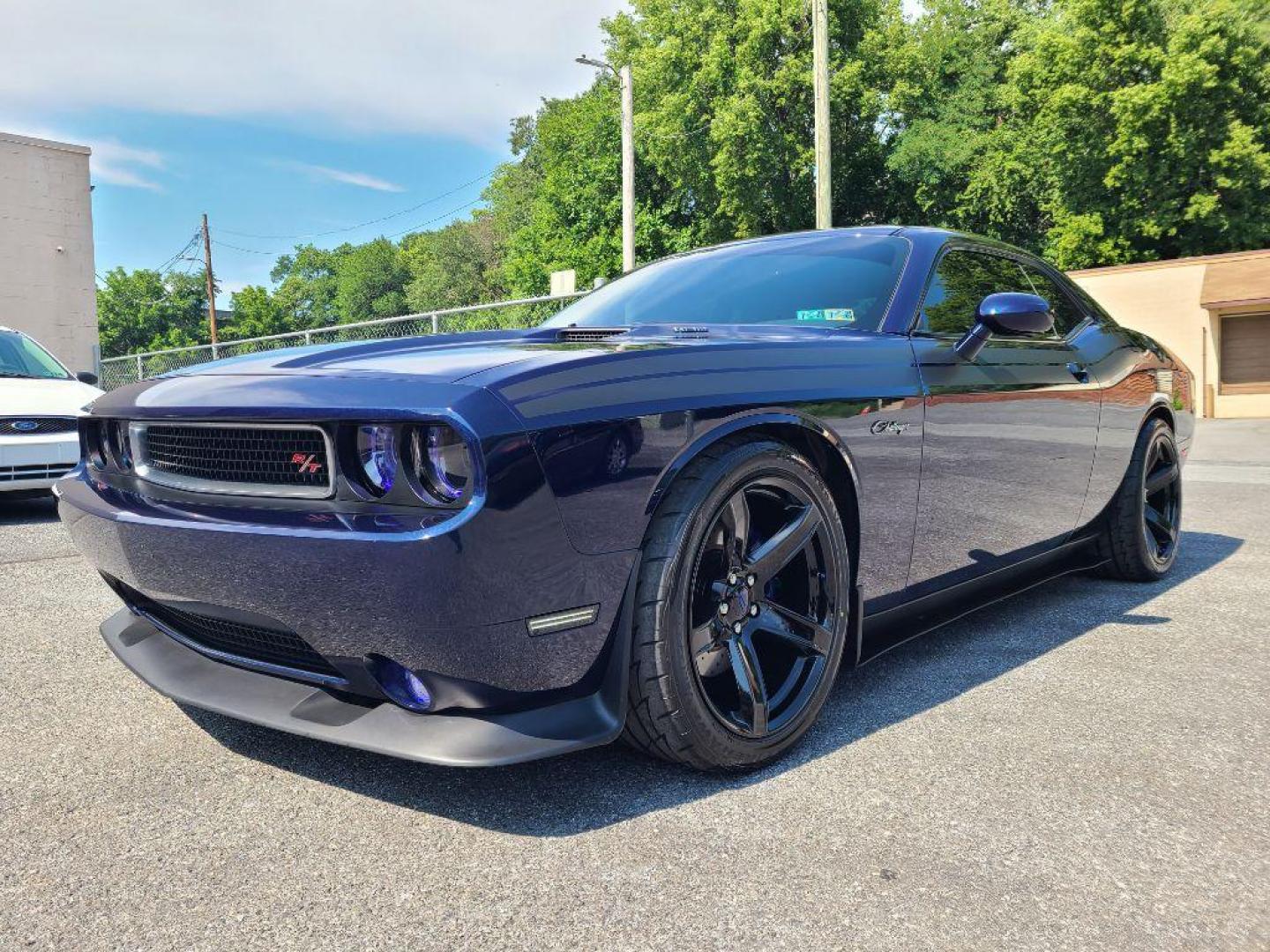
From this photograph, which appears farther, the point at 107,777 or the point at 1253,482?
the point at 1253,482

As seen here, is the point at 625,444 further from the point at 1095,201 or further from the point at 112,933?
the point at 1095,201

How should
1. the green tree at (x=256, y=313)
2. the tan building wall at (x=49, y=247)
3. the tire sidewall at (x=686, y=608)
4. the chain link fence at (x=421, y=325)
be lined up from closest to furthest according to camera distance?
the tire sidewall at (x=686, y=608) < the chain link fence at (x=421, y=325) < the tan building wall at (x=49, y=247) < the green tree at (x=256, y=313)

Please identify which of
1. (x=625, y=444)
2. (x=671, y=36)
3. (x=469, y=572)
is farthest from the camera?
(x=671, y=36)

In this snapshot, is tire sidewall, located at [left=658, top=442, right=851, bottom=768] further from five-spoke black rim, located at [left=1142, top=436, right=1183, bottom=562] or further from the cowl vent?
five-spoke black rim, located at [left=1142, top=436, right=1183, bottom=562]

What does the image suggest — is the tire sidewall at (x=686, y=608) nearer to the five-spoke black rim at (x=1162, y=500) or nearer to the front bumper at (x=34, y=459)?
the five-spoke black rim at (x=1162, y=500)

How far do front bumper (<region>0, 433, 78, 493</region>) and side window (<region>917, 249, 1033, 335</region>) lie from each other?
17.8 ft

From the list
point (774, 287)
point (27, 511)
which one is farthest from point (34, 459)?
point (774, 287)

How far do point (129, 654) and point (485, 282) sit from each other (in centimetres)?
6815

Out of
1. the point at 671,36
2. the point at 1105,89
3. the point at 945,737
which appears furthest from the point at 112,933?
the point at 671,36

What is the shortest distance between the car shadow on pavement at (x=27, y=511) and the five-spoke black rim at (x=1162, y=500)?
628cm

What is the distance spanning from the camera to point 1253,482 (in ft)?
28.8

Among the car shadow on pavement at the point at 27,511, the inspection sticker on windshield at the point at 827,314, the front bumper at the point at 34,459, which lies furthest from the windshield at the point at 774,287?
the car shadow on pavement at the point at 27,511

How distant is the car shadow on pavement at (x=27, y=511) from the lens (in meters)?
6.27

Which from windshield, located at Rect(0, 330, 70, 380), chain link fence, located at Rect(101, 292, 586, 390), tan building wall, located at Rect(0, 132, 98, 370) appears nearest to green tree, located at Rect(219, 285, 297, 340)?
tan building wall, located at Rect(0, 132, 98, 370)
